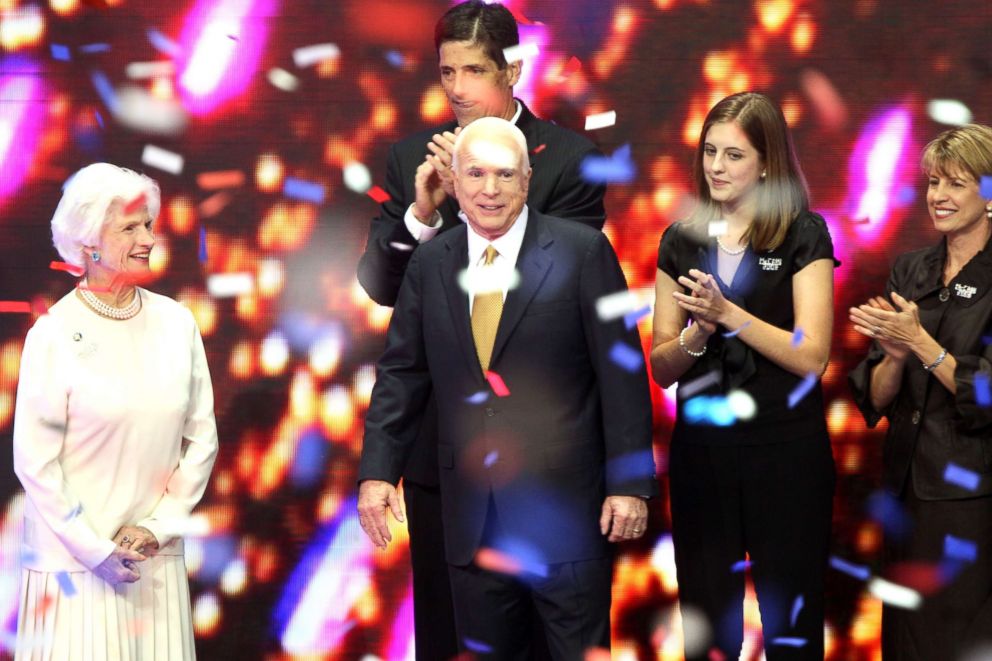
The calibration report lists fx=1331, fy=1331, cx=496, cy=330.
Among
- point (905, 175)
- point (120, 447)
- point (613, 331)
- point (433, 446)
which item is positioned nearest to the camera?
point (613, 331)

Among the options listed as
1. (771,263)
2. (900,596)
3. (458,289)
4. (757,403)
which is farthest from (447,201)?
(900,596)

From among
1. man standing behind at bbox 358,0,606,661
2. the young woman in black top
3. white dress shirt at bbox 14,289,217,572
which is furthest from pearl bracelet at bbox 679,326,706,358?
white dress shirt at bbox 14,289,217,572

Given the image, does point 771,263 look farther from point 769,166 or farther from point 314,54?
point 314,54

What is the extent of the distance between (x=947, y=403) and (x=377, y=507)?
1481 millimetres

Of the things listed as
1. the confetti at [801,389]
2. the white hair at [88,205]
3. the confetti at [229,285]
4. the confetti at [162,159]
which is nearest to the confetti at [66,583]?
the white hair at [88,205]

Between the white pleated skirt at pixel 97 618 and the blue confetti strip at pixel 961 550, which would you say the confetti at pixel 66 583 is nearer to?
the white pleated skirt at pixel 97 618

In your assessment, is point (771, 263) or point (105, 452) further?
point (771, 263)

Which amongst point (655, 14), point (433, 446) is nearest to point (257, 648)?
point (433, 446)

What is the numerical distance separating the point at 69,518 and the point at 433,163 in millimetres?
1185

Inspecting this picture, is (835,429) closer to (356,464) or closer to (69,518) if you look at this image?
(356,464)

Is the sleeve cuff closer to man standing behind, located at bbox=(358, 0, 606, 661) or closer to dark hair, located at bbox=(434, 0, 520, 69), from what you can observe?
man standing behind, located at bbox=(358, 0, 606, 661)

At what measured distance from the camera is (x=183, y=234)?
4.30 meters

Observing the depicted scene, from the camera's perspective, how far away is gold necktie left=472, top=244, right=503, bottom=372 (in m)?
2.95

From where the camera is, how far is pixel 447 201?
349cm
